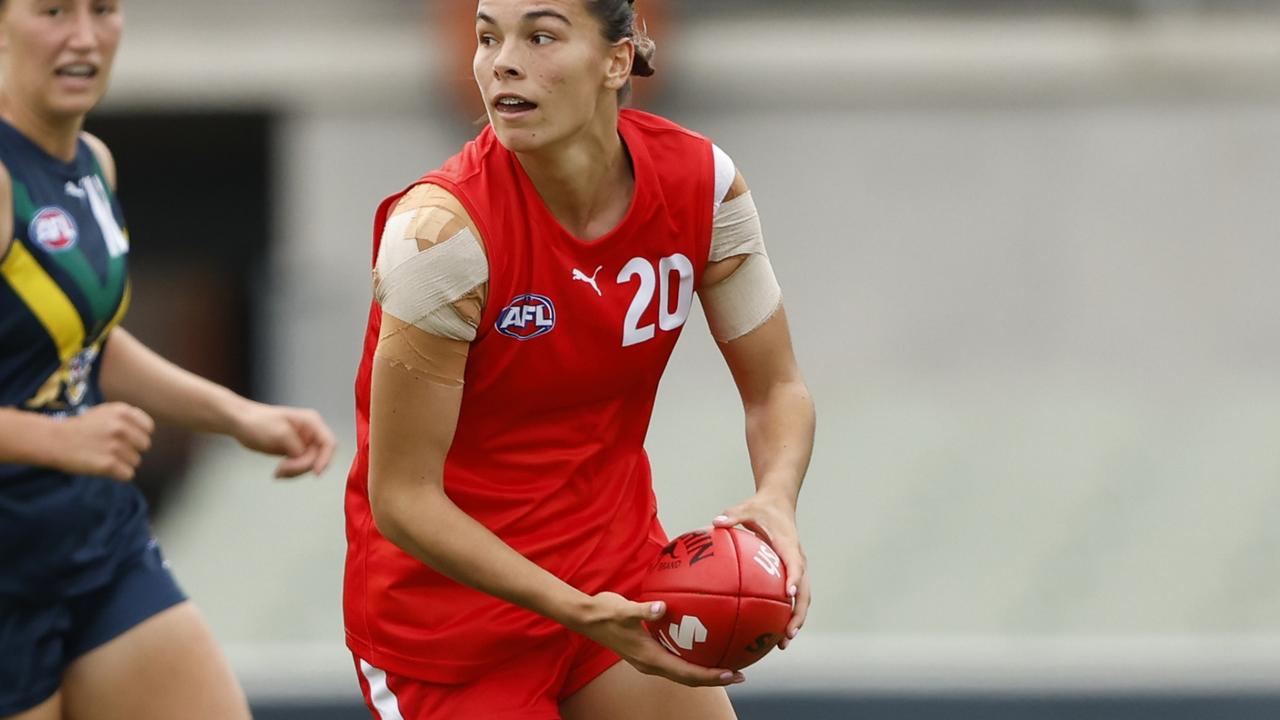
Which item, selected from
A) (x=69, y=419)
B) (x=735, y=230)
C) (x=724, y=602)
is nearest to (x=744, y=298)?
(x=735, y=230)

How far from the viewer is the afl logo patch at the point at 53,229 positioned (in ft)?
11.7

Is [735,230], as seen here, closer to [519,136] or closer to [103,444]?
[519,136]

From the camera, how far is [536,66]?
303 centimetres

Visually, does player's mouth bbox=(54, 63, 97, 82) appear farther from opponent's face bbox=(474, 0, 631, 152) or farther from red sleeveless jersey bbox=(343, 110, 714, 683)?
opponent's face bbox=(474, 0, 631, 152)

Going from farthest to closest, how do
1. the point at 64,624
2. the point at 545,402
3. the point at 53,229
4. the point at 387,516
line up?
the point at 64,624 → the point at 53,229 → the point at 545,402 → the point at 387,516

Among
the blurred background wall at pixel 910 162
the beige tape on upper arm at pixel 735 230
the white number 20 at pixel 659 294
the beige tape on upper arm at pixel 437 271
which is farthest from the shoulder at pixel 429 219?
the blurred background wall at pixel 910 162

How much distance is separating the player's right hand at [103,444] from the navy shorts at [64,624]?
0.48 metres

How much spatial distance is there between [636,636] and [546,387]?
0.43 m

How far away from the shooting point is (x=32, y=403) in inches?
142

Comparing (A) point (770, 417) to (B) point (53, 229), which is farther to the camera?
(B) point (53, 229)

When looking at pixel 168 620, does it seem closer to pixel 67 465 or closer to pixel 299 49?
pixel 67 465

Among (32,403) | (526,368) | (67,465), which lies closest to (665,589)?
(526,368)

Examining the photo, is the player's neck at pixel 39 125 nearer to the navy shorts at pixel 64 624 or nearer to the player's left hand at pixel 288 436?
the player's left hand at pixel 288 436

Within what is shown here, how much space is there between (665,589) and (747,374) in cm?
48
